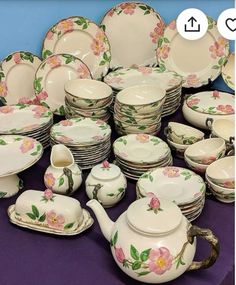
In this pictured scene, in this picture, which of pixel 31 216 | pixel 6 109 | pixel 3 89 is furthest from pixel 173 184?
pixel 3 89

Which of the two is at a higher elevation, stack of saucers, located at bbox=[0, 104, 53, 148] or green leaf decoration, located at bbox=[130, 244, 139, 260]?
stack of saucers, located at bbox=[0, 104, 53, 148]

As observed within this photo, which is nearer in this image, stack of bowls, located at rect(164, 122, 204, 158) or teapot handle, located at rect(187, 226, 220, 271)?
teapot handle, located at rect(187, 226, 220, 271)

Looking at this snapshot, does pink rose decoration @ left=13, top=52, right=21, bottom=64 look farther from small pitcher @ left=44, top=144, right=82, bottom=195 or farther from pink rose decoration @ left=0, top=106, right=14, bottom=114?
small pitcher @ left=44, top=144, right=82, bottom=195

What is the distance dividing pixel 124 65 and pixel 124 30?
0.12 m

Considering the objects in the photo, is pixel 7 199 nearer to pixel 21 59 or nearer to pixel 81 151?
pixel 81 151

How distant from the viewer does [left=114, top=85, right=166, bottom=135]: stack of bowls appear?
1.40 meters

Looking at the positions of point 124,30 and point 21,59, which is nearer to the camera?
point 21,59

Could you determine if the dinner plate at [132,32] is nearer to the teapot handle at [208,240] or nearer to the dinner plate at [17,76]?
the dinner plate at [17,76]

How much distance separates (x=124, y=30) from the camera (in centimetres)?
179

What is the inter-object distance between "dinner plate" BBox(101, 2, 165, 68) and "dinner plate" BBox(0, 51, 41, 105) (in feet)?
0.96

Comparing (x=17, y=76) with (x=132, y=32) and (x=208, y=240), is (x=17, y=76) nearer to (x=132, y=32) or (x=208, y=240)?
(x=132, y=32)

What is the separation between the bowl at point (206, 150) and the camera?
126cm

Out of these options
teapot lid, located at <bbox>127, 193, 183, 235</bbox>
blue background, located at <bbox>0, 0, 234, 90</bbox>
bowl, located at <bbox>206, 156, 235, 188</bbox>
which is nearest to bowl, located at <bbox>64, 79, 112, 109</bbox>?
blue background, located at <bbox>0, 0, 234, 90</bbox>

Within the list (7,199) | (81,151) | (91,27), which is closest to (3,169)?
Result: (7,199)
